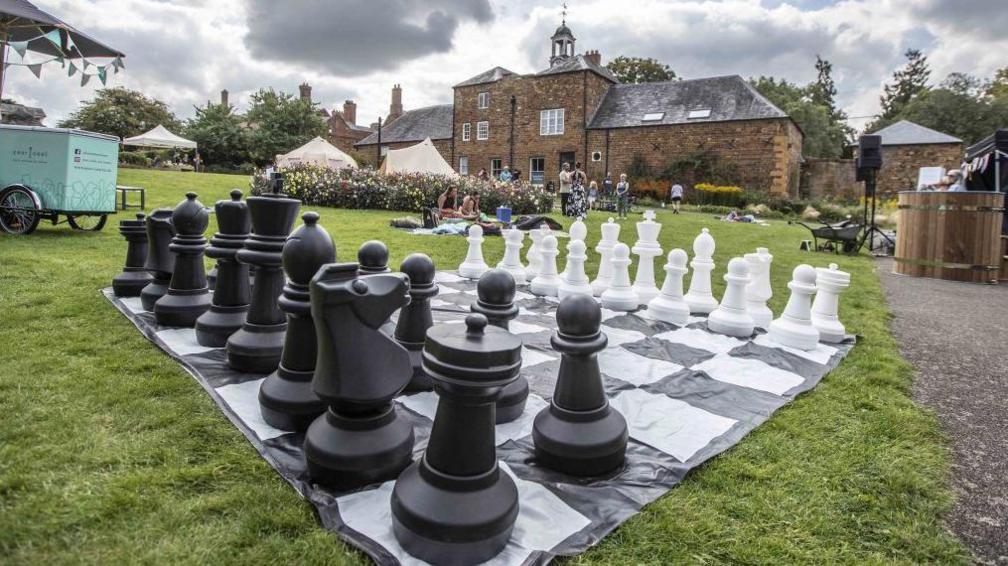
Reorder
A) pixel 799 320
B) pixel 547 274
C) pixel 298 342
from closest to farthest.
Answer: pixel 298 342
pixel 799 320
pixel 547 274

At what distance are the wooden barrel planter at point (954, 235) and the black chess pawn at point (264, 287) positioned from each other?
6842 millimetres

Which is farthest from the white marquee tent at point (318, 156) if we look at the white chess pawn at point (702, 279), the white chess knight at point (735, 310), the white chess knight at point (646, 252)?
the white chess knight at point (735, 310)

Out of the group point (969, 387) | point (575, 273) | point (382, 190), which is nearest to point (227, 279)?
point (575, 273)

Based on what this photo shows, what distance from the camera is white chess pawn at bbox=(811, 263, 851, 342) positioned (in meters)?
2.91

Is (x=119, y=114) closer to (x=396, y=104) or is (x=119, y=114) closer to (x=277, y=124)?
(x=277, y=124)

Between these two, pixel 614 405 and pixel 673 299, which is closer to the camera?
pixel 614 405

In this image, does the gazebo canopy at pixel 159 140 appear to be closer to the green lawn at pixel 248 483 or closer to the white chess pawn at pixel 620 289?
the green lawn at pixel 248 483

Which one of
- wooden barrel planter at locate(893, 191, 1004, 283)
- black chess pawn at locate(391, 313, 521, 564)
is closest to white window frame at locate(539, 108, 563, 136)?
wooden barrel planter at locate(893, 191, 1004, 283)

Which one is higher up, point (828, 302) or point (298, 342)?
point (828, 302)

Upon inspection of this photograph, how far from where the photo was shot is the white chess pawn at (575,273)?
3557 millimetres

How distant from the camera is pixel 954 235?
5910mm

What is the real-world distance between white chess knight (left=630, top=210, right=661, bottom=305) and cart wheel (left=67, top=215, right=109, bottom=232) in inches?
260

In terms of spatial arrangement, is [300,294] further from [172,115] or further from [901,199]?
[172,115]

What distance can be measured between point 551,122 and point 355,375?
87.3 feet
